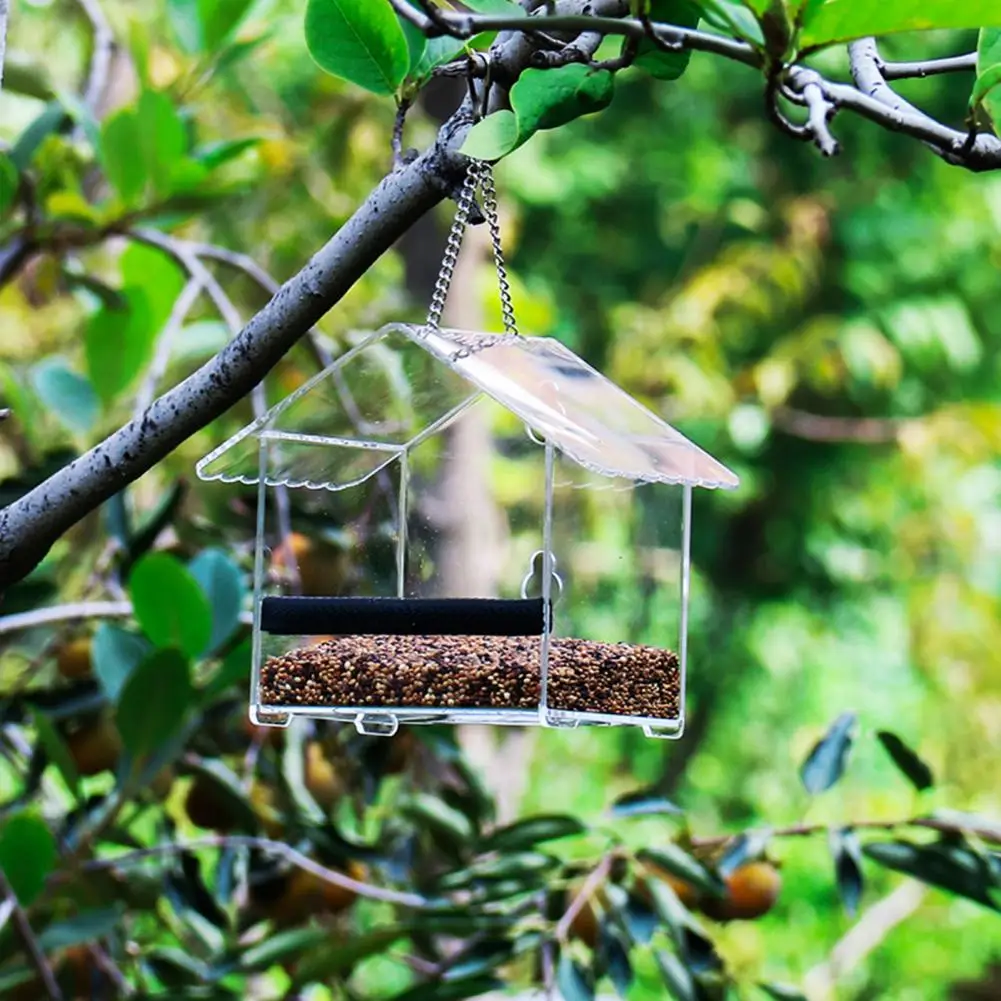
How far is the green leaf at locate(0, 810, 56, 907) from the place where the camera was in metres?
1.38

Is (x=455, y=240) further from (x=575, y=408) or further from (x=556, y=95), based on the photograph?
(x=556, y=95)

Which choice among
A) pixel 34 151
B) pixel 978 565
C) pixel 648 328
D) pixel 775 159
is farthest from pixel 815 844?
pixel 34 151

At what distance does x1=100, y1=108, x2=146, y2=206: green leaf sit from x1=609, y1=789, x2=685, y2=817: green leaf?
30.3 inches

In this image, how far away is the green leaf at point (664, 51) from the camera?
28.0 inches

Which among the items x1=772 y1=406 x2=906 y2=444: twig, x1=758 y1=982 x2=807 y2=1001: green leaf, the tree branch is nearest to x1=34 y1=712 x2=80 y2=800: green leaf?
x1=758 y1=982 x2=807 y2=1001: green leaf

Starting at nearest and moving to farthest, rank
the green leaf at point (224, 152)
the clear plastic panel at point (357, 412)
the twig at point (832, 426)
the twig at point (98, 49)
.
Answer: the clear plastic panel at point (357, 412) < the green leaf at point (224, 152) < the twig at point (98, 49) < the twig at point (832, 426)

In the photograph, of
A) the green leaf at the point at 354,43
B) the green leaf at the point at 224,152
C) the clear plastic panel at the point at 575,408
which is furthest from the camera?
the green leaf at the point at 224,152

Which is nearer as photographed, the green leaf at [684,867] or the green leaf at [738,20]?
the green leaf at [738,20]

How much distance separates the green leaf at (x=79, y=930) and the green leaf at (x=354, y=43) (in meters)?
0.90

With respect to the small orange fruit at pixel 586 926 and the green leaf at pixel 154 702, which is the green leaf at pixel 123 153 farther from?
the small orange fruit at pixel 586 926

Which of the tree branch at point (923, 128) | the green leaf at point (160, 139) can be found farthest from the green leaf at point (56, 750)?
the tree branch at point (923, 128)

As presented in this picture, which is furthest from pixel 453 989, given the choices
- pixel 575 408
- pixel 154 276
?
pixel 154 276

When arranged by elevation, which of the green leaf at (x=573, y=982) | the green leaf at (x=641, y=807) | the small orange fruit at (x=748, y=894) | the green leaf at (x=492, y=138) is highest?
the green leaf at (x=492, y=138)

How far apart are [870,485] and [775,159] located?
1.23m
